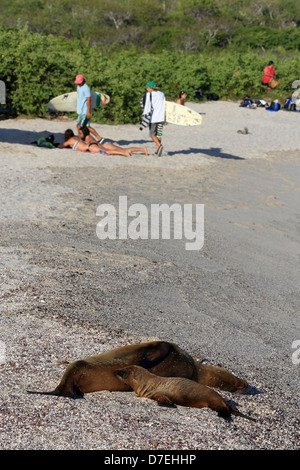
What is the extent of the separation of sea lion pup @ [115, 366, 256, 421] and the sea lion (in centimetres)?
8

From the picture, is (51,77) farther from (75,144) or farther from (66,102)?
(75,144)

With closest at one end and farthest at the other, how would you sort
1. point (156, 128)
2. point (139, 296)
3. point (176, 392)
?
point (176, 392) → point (139, 296) → point (156, 128)

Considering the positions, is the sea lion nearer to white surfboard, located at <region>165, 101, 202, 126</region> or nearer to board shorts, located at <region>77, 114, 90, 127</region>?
board shorts, located at <region>77, 114, 90, 127</region>

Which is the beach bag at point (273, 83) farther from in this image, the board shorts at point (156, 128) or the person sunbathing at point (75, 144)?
the person sunbathing at point (75, 144)

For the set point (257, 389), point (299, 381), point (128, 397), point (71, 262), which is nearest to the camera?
point (128, 397)

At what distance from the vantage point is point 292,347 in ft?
14.4

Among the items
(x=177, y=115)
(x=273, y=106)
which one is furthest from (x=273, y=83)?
(x=177, y=115)

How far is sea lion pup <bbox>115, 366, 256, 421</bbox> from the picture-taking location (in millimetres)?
2932

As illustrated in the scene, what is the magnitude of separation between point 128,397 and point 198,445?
51 centimetres

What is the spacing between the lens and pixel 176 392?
9.69 ft

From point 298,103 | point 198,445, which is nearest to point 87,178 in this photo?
point 198,445

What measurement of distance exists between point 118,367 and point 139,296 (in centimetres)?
184
